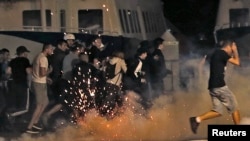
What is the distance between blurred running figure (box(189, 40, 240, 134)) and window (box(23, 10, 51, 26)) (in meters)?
2.27

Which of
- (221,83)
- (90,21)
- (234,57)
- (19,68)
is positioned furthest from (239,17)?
(19,68)

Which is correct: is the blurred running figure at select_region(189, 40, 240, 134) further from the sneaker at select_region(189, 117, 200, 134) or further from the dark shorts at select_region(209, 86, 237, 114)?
the sneaker at select_region(189, 117, 200, 134)

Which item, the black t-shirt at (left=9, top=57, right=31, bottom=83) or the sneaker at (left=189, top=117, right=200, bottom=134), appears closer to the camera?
the black t-shirt at (left=9, top=57, right=31, bottom=83)

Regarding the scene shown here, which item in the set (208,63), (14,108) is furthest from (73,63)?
(208,63)

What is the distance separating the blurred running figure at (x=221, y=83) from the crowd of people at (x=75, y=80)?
0.65m

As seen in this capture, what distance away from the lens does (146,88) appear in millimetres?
11828

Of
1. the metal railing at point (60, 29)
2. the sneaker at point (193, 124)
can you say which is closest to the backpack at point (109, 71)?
the metal railing at point (60, 29)

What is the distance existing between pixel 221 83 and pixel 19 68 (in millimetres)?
2722

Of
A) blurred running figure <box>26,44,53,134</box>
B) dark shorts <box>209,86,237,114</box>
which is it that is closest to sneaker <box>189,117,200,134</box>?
dark shorts <box>209,86,237,114</box>

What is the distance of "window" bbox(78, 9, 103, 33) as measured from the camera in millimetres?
11641


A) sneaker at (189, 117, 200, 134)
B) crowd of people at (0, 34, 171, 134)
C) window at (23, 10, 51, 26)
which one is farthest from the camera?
sneaker at (189, 117, 200, 134)

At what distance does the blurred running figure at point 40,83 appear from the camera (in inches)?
461

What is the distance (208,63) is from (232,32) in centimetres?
53

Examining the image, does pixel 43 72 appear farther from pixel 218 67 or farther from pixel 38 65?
pixel 218 67
